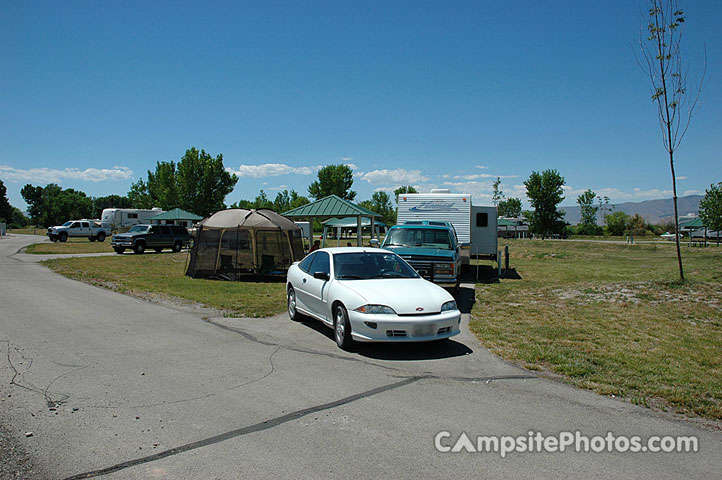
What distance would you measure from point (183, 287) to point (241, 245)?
9.02 ft

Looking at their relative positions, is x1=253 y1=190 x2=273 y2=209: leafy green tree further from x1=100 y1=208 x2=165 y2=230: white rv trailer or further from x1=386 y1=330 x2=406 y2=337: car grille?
x1=386 y1=330 x2=406 y2=337: car grille

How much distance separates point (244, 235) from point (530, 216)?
62.4 m

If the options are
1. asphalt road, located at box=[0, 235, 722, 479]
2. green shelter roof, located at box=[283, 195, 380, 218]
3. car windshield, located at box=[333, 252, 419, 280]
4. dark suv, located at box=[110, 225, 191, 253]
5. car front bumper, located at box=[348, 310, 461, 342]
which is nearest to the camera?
asphalt road, located at box=[0, 235, 722, 479]

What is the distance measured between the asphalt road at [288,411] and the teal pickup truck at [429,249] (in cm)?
369

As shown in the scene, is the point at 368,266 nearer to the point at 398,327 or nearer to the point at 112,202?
the point at 398,327

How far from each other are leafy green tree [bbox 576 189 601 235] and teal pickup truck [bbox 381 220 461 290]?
81.5 metres

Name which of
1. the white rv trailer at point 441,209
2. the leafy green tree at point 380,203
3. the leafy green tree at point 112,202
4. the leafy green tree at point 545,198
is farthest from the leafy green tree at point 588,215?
the leafy green tree at point 112,202

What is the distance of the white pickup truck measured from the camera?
4309cm

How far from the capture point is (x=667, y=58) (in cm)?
1274

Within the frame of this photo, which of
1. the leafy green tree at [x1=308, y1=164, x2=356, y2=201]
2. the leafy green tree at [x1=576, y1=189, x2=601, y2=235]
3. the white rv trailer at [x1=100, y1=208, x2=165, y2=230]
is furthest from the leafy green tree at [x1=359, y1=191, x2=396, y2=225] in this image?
the white rv trailer at [x1=100, y1=208, x2=165, y2=230]

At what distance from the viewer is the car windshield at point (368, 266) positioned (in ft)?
27.5

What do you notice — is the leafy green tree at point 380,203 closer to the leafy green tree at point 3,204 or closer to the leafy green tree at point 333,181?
the leafy green tree at point 333,181

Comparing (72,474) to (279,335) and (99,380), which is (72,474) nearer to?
(99,380)

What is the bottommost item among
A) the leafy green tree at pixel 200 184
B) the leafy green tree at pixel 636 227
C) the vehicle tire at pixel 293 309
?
the vehicle tire at pixel 293 309
